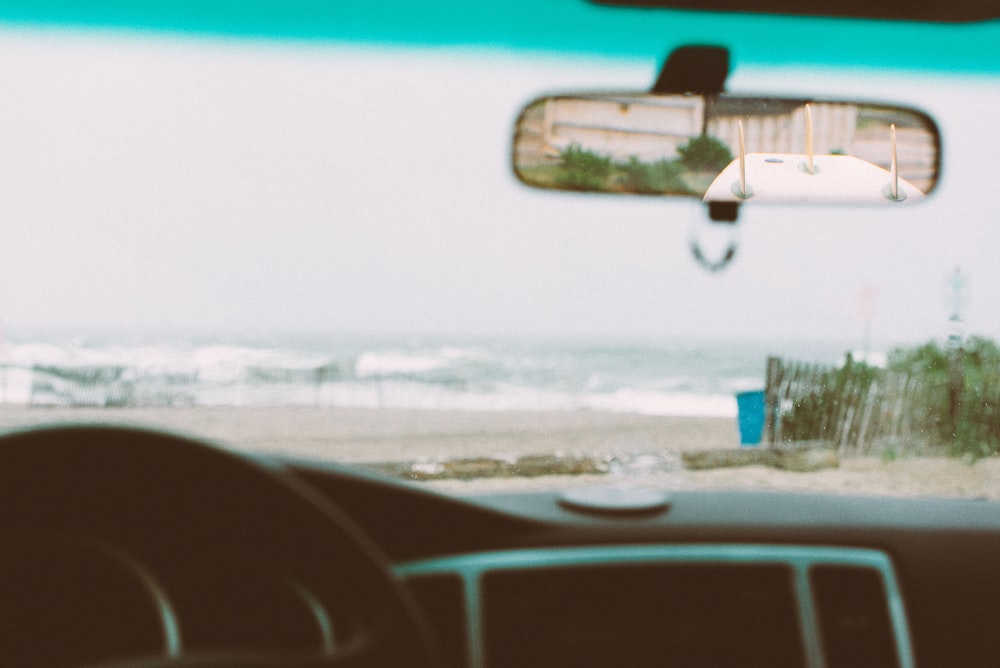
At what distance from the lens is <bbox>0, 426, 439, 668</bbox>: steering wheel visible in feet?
3.54

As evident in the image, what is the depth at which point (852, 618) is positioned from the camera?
202cm

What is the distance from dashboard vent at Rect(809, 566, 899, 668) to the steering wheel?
1.24m

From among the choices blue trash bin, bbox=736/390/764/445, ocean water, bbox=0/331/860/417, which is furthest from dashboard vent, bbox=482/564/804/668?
ocean water, bbox=0/331/860/417

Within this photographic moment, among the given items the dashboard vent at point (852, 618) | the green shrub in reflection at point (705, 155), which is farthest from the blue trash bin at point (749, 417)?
the dashboard vent at point (852, 618)

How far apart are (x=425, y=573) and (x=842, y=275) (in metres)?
50.6

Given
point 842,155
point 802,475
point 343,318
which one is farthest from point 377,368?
point 842,155

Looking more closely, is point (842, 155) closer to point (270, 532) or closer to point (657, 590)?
point (657, 590)

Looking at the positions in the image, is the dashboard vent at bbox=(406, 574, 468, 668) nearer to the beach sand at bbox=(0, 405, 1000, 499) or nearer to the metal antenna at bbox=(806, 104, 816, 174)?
the beach sand at bbox=(0, 405, 1000, 499)

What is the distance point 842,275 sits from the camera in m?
48.4

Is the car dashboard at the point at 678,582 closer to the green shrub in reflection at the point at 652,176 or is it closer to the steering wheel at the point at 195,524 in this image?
the steering wheel at the point at 195,524

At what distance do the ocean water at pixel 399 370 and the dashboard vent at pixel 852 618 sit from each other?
11.7 metres

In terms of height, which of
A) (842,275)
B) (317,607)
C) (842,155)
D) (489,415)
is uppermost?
(842,275)

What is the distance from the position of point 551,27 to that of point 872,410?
1037 centimetres

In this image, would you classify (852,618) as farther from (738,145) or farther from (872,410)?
(872,410)
